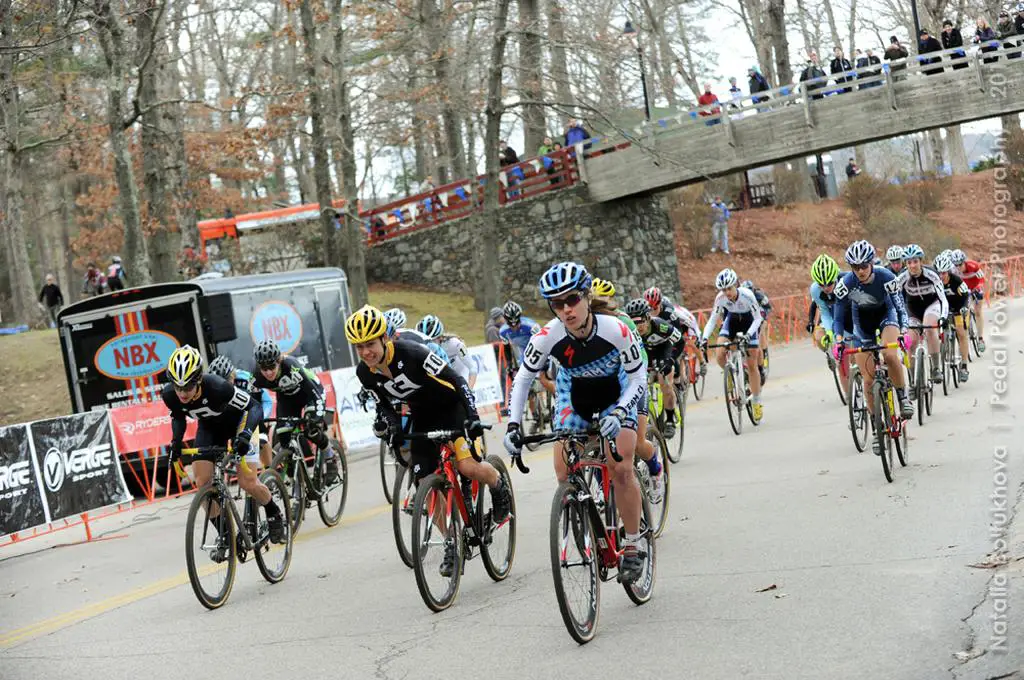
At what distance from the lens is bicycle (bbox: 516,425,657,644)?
265 inches

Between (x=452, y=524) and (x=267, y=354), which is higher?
(x=267, y=354)

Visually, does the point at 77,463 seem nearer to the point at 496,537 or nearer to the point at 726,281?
the point at 496,537

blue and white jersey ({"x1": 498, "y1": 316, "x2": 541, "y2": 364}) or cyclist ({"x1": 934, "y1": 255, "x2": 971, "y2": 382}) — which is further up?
blue and white jersey ({"x1": 498, "y1": 316, "x2": 541, "y2": 364})

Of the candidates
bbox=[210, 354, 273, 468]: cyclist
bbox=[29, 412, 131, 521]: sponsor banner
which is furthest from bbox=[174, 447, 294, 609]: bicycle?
bbox=[29, 412, 131, 521]: sponsor banner

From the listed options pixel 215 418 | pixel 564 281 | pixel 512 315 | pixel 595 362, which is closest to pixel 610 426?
pixel 595 362

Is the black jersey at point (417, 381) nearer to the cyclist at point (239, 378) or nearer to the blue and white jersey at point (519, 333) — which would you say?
the cyclist at point (239, 378)

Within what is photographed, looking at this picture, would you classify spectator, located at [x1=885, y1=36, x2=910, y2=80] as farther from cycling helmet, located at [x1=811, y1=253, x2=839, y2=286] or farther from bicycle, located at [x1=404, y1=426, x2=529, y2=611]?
bicycle, located at [x1=404, y1=426, x2=529, y2=611]

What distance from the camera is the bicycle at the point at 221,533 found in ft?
29.7

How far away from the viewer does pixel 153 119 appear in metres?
28.6

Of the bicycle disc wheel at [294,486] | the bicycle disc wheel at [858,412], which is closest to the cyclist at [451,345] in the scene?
the bicycle disc wheel at [294,486]

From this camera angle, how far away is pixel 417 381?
870 cm

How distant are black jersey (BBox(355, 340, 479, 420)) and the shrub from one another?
41.0 metres

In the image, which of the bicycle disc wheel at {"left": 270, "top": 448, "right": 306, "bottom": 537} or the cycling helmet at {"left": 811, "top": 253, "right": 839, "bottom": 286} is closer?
the bicycle disc wheel at {"left": 270, "top": 448, "right": 306, "bottom": 537}

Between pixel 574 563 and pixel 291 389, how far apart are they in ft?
19.6
